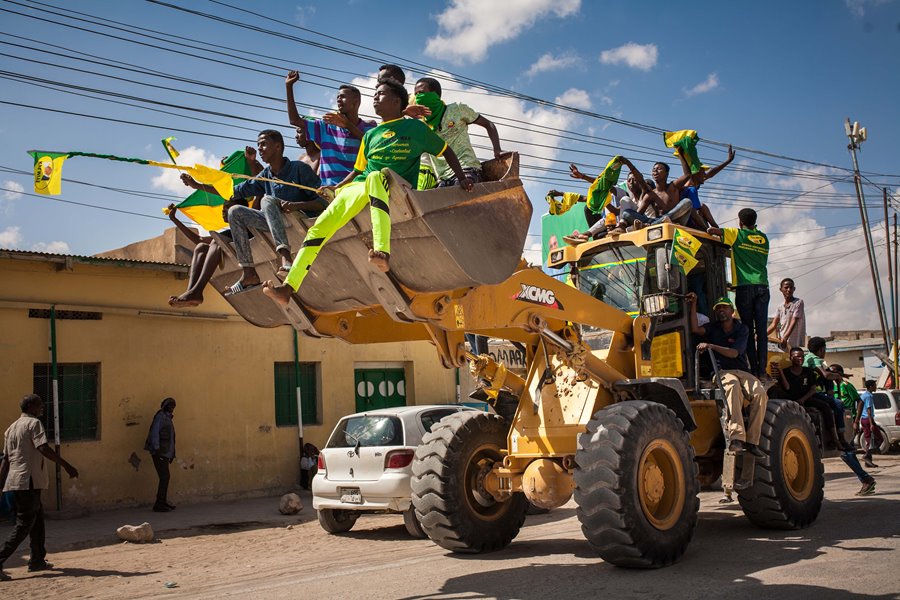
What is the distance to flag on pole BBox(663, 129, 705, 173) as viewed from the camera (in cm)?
970

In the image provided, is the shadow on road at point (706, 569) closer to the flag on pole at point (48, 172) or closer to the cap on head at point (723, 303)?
the cap on head at point (723, 303)

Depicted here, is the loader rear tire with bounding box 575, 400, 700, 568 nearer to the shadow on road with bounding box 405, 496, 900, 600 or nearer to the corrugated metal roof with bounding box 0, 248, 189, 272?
the shadow on road with bounding box 405, 496, 900, 600

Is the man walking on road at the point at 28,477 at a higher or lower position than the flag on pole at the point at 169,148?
lower

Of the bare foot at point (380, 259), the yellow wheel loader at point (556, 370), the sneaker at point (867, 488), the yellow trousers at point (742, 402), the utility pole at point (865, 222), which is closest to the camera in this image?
the bare foot at point (380, 259)

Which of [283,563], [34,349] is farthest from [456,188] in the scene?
[34,349]

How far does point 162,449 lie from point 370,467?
5.59 meters

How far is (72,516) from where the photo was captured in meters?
13.0

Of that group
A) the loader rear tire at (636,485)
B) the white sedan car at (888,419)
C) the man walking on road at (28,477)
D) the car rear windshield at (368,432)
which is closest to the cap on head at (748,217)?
the loader rear tire at (636,485)

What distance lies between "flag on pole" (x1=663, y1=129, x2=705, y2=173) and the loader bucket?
4.35 metres

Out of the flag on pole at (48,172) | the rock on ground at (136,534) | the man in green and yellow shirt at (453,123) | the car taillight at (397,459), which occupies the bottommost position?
the rock on ground at (136,534)

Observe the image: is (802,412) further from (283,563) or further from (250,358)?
(250,358)

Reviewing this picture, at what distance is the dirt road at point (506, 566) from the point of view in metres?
6.13

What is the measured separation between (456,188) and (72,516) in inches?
415

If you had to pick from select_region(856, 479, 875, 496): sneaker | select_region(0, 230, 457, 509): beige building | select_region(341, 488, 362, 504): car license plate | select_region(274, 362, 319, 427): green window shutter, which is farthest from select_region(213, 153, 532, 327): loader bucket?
select_region(274, 362, 319, 427): green window shutter
